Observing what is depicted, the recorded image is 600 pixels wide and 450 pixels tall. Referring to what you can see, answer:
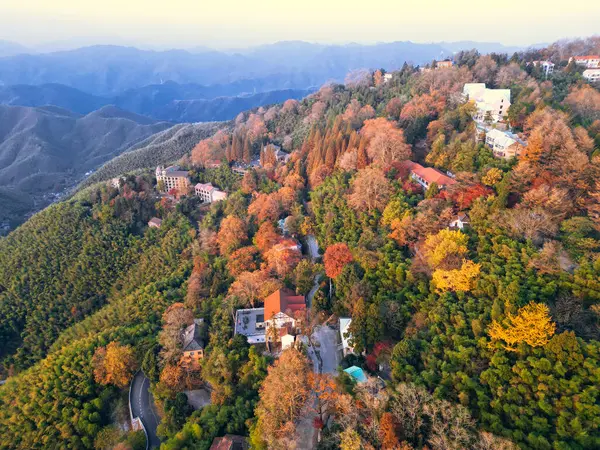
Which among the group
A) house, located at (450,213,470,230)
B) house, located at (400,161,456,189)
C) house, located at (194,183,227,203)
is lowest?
house, located at (194,183,227,203)

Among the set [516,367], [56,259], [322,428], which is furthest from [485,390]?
[56,259]

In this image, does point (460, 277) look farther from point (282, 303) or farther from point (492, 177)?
point (282, 303)

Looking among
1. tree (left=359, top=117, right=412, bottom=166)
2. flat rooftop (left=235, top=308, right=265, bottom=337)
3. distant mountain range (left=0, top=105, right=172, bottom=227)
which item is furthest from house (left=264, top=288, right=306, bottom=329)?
distant mountain range (left=0, top=105, right=172, bottom=227)

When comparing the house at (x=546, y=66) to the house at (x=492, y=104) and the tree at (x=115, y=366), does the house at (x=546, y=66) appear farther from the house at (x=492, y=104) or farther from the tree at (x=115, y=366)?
the tree at (x=115, y=366)

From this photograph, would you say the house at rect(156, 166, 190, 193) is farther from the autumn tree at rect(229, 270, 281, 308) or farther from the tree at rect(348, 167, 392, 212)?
the tree at rect(348, 167, 392, 212)

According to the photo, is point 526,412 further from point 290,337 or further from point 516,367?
point 290,337

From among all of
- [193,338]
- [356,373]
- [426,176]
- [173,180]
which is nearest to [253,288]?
[193,338]
